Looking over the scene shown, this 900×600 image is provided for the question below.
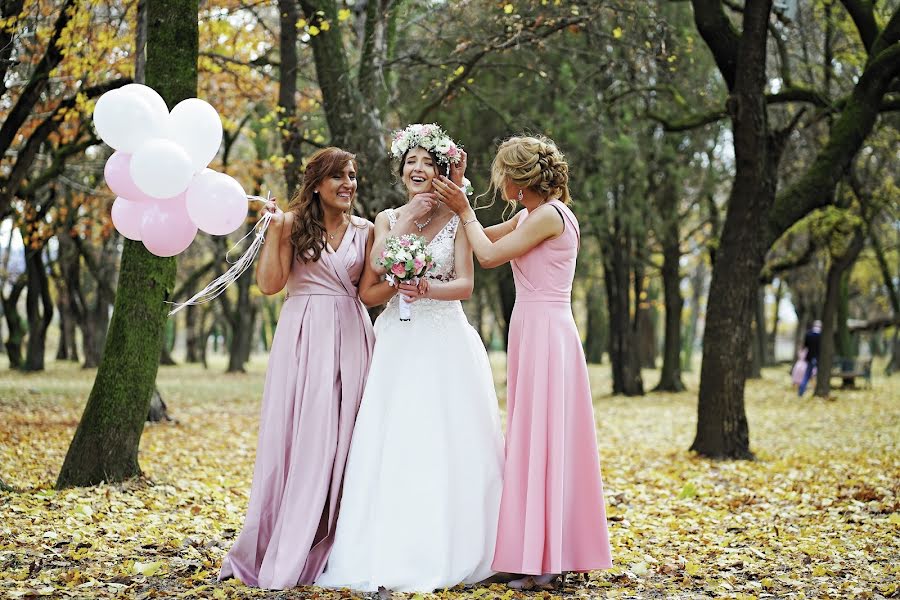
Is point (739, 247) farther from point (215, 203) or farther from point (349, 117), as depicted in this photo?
point (215, 203)

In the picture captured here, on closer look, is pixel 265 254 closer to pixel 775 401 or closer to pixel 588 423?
pixel 588 423

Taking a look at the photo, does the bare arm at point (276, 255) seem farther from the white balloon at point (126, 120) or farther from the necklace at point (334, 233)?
the white balloon at point (126, 120)

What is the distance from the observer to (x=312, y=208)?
5152mm

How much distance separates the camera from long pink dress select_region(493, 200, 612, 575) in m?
4.86

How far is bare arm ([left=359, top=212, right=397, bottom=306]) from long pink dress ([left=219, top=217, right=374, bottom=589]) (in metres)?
0.07

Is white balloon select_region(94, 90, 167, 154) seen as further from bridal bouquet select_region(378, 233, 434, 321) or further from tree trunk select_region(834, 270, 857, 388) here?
tree trunk select_region(834, 270, 857, 388)

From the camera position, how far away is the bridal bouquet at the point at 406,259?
4.75 m

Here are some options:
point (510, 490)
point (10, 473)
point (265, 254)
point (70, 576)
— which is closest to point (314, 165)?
point (265, 254)

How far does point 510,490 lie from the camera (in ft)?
16.2

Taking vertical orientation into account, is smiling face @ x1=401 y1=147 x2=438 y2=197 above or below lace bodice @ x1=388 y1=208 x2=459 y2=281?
above

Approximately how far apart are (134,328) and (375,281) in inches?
124

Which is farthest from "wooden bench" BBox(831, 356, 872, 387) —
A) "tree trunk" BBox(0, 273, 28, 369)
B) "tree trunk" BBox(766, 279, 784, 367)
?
"tree trunk" BBox(0, 273, 28, 369)

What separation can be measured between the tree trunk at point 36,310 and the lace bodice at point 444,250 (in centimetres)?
2103

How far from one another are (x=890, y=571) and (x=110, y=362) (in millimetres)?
6053
